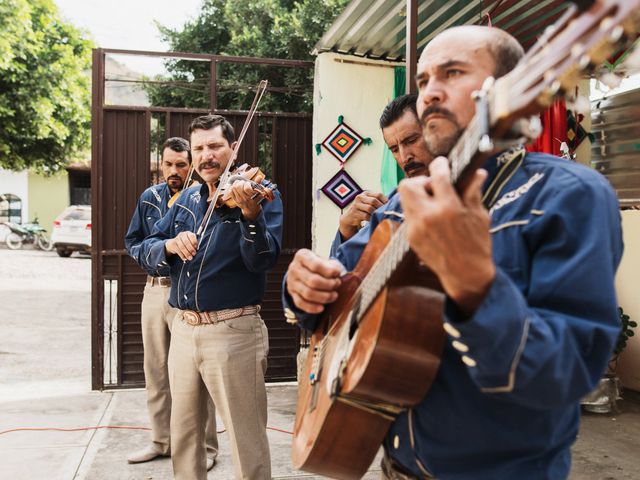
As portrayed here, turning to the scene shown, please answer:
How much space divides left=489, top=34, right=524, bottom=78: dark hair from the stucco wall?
13.4ft

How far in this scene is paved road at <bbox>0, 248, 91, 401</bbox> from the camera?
19.5 ft

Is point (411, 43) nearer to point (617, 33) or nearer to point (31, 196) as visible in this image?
point (617, 33)

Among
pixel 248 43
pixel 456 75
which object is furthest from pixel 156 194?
pixel 248 43

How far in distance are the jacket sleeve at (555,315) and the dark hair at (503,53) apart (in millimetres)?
354

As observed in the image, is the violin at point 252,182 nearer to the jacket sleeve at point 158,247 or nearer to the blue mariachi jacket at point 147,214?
the jacket sleeve at point 158,247

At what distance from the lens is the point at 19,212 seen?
28.1m

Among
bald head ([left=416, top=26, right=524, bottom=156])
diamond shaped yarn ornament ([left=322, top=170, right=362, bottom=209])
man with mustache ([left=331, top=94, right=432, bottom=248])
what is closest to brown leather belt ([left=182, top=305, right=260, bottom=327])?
man with mustache ([left=331, top=94, right=432, bottom=248])

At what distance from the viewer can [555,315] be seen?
105 centimetres

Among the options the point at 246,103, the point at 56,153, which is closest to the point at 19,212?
the point at 56,153

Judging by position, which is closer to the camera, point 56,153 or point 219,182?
point 219,182

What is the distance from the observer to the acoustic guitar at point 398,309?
871 mm

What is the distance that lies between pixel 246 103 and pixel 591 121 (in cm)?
695

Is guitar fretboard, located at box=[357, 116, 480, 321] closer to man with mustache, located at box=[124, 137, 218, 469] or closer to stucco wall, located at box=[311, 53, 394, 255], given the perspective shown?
man with mustache, located at box=[124, 137, 218, 469]

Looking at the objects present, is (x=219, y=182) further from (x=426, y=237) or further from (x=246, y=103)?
(x=246, y=103)
